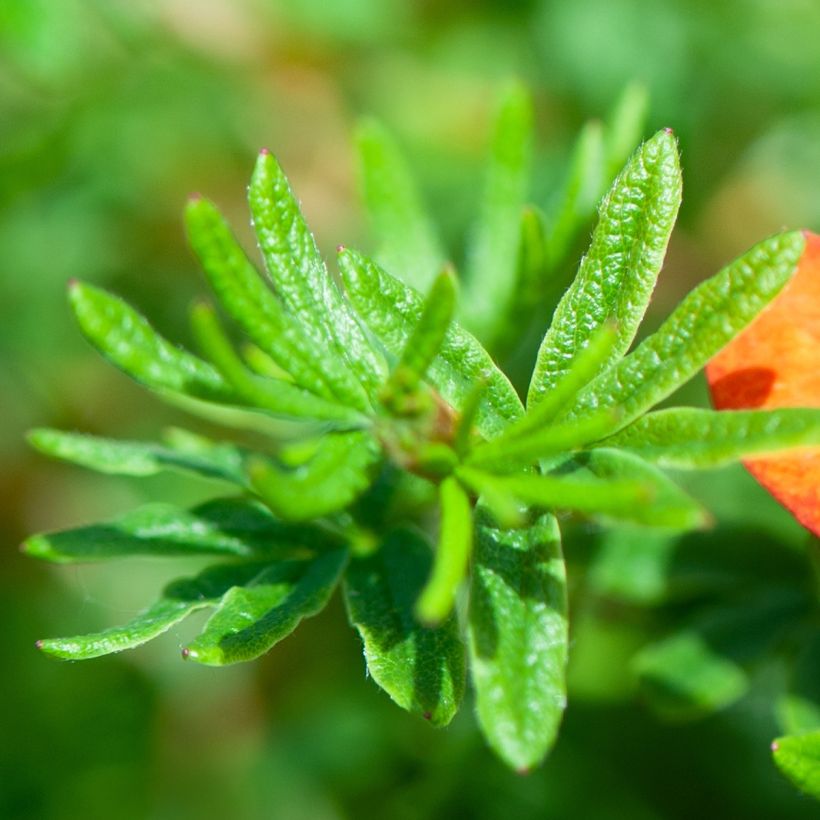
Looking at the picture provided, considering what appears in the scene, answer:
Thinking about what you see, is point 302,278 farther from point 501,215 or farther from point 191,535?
point 501,215

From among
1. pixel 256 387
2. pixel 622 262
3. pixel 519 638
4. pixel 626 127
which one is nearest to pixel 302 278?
pixel 256 387

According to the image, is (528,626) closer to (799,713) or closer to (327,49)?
(799,713)

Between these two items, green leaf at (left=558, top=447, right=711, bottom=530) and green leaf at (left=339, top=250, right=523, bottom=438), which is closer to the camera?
green leaf at (left=558, top=447, right=711, bottom=530)

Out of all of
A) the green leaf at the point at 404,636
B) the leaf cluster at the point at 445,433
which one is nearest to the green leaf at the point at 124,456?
the leaf cluster at the point at 445,433

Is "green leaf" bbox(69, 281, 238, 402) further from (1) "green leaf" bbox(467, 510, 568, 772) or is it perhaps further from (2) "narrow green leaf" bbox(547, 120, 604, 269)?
(2) "narrow green leaf" bbox(547, 120, 604, 269)

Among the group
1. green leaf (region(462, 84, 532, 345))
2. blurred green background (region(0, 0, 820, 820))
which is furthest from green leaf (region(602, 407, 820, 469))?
blurred green background (region(0, 0, 820, 820))

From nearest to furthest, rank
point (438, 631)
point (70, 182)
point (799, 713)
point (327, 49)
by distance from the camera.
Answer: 1. point (438, 631)
2. point (799, 713)
3. point (70, 182)
4. point (327, 49)

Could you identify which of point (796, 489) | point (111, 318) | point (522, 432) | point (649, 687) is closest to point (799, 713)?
point (649, 687)
